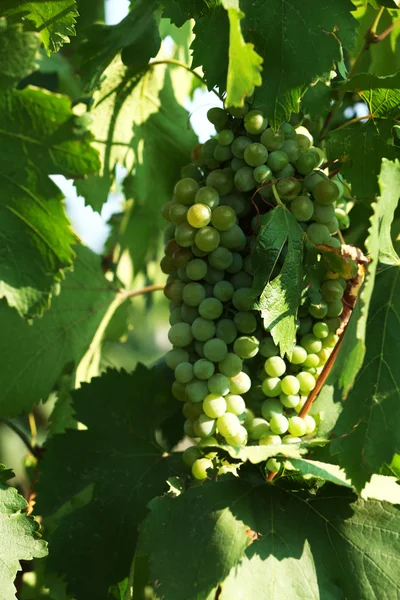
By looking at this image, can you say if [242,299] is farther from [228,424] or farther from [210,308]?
[228,424]

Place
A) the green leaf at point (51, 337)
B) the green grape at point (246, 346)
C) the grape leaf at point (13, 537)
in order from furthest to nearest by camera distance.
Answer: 1. the green leaf at point (51, 337)
2. the green grape at point (246, 346)
3. the grape leaf at point (13, 537)

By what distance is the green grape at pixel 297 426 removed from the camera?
35.4 inches

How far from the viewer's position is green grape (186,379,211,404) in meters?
0.91

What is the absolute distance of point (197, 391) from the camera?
913 mm

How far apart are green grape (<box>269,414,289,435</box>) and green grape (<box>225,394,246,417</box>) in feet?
0.14

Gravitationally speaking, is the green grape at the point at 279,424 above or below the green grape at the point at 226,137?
below

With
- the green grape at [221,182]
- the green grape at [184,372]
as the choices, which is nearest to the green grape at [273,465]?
the green grape at [184,372]

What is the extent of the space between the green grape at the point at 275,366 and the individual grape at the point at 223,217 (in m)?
0.18

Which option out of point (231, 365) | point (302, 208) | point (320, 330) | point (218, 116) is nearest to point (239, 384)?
point (231, 365)

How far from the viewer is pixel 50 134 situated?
A: 1021 millimetres

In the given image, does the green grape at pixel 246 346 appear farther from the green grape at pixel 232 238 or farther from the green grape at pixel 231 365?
the green grape at pixel 232 238

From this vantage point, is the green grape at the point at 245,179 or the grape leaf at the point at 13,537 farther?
the green grape at the point at 245,179

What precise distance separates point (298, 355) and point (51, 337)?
533 millimetres

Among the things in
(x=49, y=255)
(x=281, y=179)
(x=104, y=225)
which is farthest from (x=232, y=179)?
(x=104, y=225)
